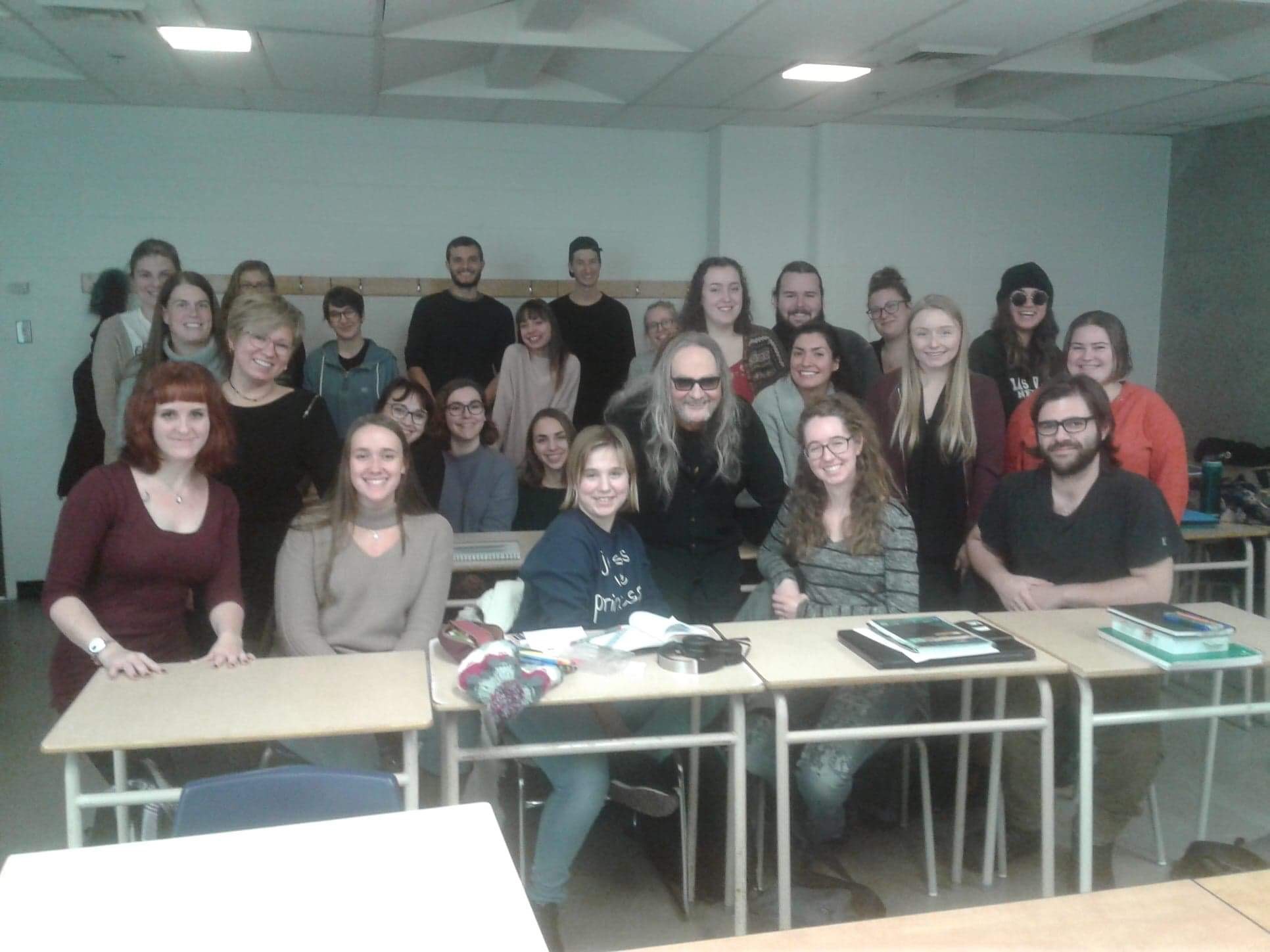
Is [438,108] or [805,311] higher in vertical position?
[438,108]

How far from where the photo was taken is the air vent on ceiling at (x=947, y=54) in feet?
13.3

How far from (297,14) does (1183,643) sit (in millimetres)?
3431

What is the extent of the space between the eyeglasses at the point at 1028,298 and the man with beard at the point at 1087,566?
1.13 m

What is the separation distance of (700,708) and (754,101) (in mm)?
3603

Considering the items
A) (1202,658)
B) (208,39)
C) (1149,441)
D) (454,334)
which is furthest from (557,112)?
(1202,658)

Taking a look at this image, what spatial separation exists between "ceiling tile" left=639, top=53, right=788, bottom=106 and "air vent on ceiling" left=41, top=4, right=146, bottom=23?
7.16 feet

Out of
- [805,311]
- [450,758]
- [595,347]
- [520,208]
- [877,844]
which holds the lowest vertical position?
[877,844]

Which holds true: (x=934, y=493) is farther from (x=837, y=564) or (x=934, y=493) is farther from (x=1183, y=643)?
(x=1183, y=643)

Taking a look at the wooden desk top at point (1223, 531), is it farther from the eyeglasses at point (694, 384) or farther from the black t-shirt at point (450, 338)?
the black t-shirt at point (450, 338)

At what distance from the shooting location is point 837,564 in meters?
2.62

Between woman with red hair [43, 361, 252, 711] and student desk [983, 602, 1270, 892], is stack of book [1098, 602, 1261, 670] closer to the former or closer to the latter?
student desk [983, 602, 1270, 892]

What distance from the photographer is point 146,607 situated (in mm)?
2311

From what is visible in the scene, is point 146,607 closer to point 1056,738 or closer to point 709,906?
point 709,906

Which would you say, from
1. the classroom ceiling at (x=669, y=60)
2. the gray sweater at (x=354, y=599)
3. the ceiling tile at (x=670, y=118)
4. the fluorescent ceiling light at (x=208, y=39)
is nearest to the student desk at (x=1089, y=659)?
the gray sweater at (x=354, y=599)
